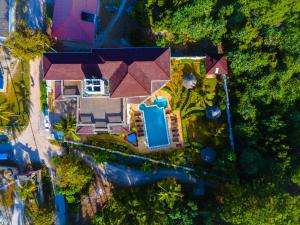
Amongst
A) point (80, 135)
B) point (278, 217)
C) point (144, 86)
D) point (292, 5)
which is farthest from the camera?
point (80, 135)

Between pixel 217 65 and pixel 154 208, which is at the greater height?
pixel 217 65

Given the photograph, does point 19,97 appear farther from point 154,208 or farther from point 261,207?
point 261,207

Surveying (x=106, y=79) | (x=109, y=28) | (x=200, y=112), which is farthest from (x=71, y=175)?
(x=109, y=28)

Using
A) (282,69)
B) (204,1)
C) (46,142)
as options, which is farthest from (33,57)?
(282,69)

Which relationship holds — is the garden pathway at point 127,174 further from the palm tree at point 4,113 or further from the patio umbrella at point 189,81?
the patio umbrella at point 189,81

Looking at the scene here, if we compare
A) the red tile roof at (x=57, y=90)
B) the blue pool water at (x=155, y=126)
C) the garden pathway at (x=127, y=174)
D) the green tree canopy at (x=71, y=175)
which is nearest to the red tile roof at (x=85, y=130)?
the green tree canopy at (x=71, y=175)

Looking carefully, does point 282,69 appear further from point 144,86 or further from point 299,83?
point 144,86
